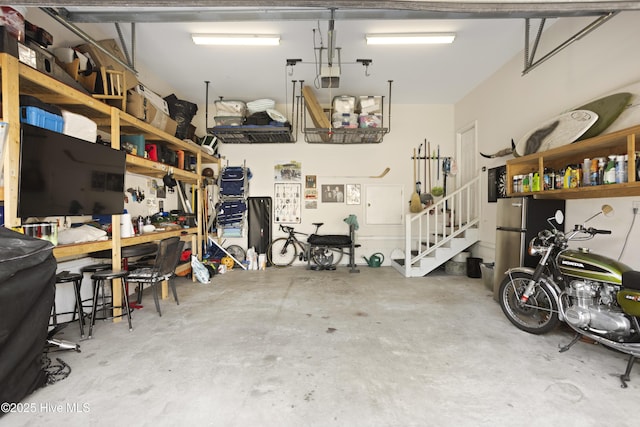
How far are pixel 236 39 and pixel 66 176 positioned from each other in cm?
271

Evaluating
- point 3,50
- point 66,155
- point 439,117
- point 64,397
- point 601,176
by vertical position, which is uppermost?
point 439,117

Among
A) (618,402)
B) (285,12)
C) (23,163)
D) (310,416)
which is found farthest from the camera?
(285,12)

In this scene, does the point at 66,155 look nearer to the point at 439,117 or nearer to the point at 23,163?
the point at 23,163

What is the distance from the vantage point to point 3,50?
204 centimetres

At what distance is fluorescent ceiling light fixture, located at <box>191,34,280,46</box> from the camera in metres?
3.72

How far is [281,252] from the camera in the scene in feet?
20.6

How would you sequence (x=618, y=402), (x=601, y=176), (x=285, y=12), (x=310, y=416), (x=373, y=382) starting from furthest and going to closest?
(x=285, y=12) < (x=601, y=176) < (x=373, y=382) < (x=618, y=402) < (x=310, y=416)

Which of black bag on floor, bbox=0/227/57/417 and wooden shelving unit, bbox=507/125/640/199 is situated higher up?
wooden shelving unit, bbox=507/125/640/199

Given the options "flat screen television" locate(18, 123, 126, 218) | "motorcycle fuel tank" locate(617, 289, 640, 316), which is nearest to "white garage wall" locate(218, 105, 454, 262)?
"flat screen television" locate(18, 123, 126, 218)

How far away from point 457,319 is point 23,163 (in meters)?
4.52

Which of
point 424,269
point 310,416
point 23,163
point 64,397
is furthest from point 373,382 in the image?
point 424,269

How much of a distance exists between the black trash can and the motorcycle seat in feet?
10.0

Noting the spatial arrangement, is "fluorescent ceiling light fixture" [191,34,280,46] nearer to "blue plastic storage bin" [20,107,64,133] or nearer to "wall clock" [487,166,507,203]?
"blue plastic storage bin" [20,107,64,133]

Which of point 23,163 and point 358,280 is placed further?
point 358,280
